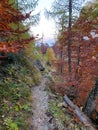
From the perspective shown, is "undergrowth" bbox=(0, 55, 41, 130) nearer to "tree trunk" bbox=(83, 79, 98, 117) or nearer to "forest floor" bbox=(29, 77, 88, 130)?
"forest floor" bbox=(29, 77, 88, 130)

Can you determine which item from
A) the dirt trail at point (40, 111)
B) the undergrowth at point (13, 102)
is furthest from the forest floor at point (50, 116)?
the undergrowth at point (13, 102)

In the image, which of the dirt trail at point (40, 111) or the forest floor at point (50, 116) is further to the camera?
the forest floor at point (50, 116)

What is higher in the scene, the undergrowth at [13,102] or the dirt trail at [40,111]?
the undergrowth at [13,102]

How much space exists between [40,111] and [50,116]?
0.84 meters

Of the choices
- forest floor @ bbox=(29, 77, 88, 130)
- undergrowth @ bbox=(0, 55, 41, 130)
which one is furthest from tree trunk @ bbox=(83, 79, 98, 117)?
undergrowth @ bbox=(0, 55, 41, 130)

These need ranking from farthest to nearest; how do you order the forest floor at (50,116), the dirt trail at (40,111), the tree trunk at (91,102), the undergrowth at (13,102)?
the tree trunk at (91,102), the forest floor at (50,116), the dirt trail at (40,111), the undergrowth at (13,102)

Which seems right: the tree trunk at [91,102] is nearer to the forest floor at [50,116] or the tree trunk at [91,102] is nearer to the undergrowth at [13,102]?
the forest floor at [50,116]

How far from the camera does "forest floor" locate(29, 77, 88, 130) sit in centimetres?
914


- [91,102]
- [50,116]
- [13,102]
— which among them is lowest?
[91,102]

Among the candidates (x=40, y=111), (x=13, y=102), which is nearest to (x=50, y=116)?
A: (x=40, y=111)

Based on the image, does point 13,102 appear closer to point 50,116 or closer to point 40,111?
point 40,111

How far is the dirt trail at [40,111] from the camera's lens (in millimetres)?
9002

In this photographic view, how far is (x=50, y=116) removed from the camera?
9945mm

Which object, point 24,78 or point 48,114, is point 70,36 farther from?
point 48,114
